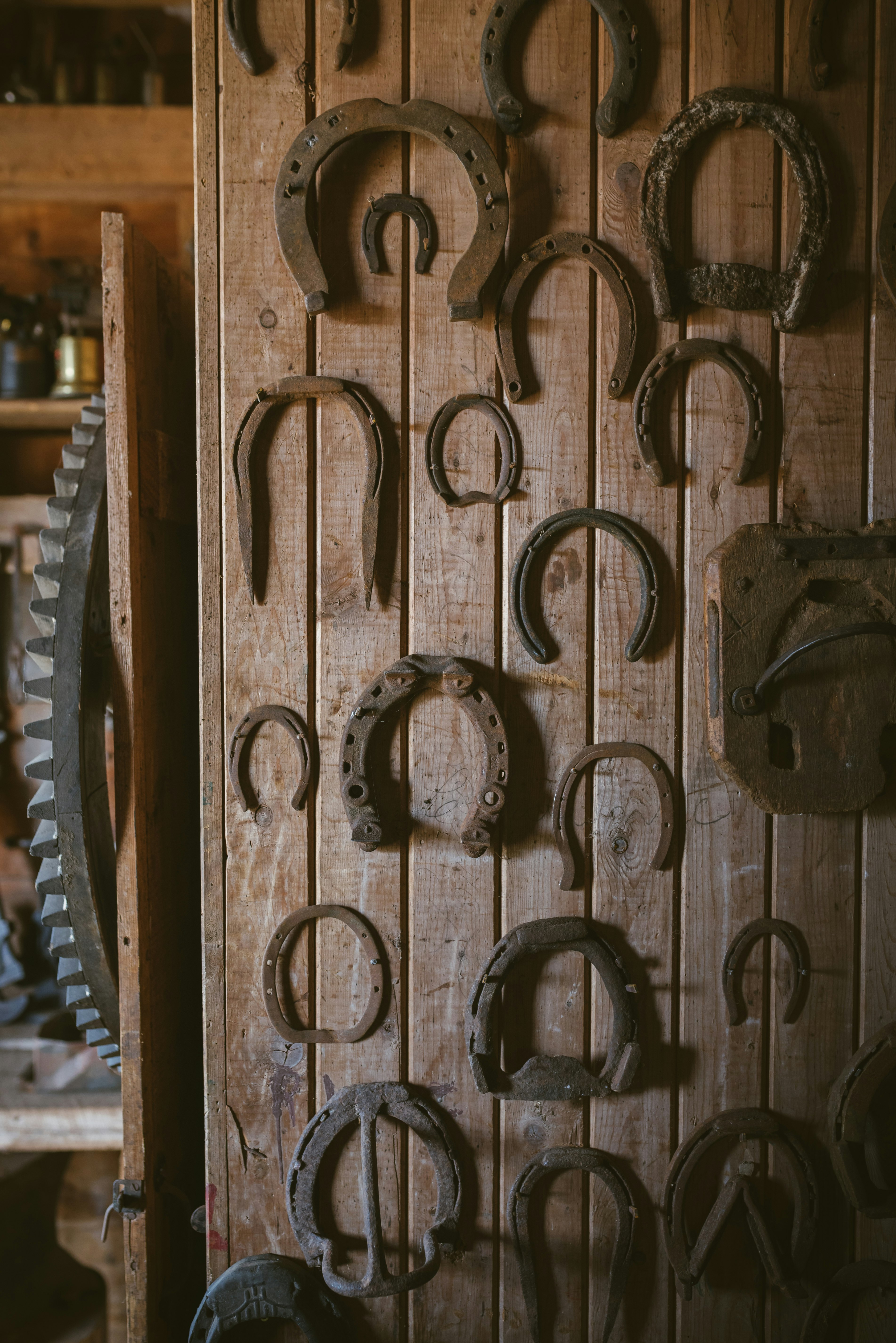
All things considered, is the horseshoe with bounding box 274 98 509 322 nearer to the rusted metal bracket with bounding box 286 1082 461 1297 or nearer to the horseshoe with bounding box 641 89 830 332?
the horseshoe with bounding box 641 89 830 332

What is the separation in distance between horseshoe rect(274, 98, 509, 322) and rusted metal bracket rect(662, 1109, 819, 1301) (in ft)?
3.81

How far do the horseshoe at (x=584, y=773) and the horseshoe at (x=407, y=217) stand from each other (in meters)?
0.69

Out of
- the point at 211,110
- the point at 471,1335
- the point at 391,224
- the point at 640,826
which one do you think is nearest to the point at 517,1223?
the point at 471,1335

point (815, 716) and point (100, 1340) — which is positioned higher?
point (815, 716)

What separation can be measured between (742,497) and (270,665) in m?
0.69

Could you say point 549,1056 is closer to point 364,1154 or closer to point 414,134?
point 364,1154

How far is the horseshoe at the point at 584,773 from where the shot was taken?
1.04 metres

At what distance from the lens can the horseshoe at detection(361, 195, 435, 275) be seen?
3.25 feet

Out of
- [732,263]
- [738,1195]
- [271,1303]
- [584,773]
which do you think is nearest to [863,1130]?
[738,1195]

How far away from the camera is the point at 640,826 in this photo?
1.05 m

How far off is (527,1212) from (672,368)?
1.19m

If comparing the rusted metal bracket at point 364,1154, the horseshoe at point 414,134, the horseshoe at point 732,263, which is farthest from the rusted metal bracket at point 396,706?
the horseshoe at point 732,263

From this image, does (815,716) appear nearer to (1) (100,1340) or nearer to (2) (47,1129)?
(2) (47,1129)

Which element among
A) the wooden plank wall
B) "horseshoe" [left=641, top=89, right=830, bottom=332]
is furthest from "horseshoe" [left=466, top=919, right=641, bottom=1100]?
"horseshoe" [left=641, top=89, right=830, bottom=332]
